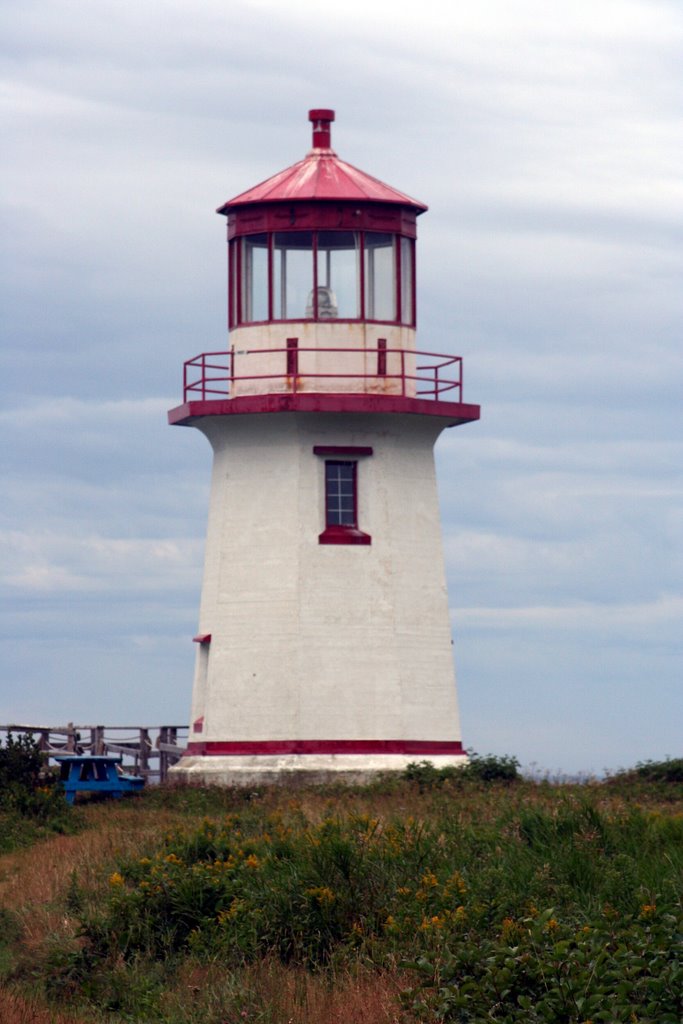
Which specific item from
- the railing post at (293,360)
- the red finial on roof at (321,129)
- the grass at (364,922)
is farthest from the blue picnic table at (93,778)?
the red finial on roof at (321,129)

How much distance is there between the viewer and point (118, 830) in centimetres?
2261

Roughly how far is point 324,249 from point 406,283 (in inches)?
63.3

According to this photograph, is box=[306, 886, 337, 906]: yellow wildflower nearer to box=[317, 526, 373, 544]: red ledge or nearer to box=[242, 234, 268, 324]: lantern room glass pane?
box=[317, 526, 373, 544]: red ledge

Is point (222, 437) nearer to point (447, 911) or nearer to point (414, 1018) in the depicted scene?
point (447, 911)

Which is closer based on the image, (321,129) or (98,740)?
(321,129)

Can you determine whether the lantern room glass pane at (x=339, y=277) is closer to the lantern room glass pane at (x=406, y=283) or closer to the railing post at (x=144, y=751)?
the lantern room glass pane at (x=406, y=283)

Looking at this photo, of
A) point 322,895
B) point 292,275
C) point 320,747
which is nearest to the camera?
point 322,895

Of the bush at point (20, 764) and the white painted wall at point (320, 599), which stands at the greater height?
the white painted wall at point (320, 599)

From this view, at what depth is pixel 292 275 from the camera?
1133 inches

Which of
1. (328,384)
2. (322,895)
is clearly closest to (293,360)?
(328,384)

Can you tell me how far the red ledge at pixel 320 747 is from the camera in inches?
1088

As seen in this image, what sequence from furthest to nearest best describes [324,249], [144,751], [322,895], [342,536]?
[144,751]
[324,249]
[342,536]
[322,895]

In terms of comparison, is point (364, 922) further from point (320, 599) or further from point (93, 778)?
point (93, 778)

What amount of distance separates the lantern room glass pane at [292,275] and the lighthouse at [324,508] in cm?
2
